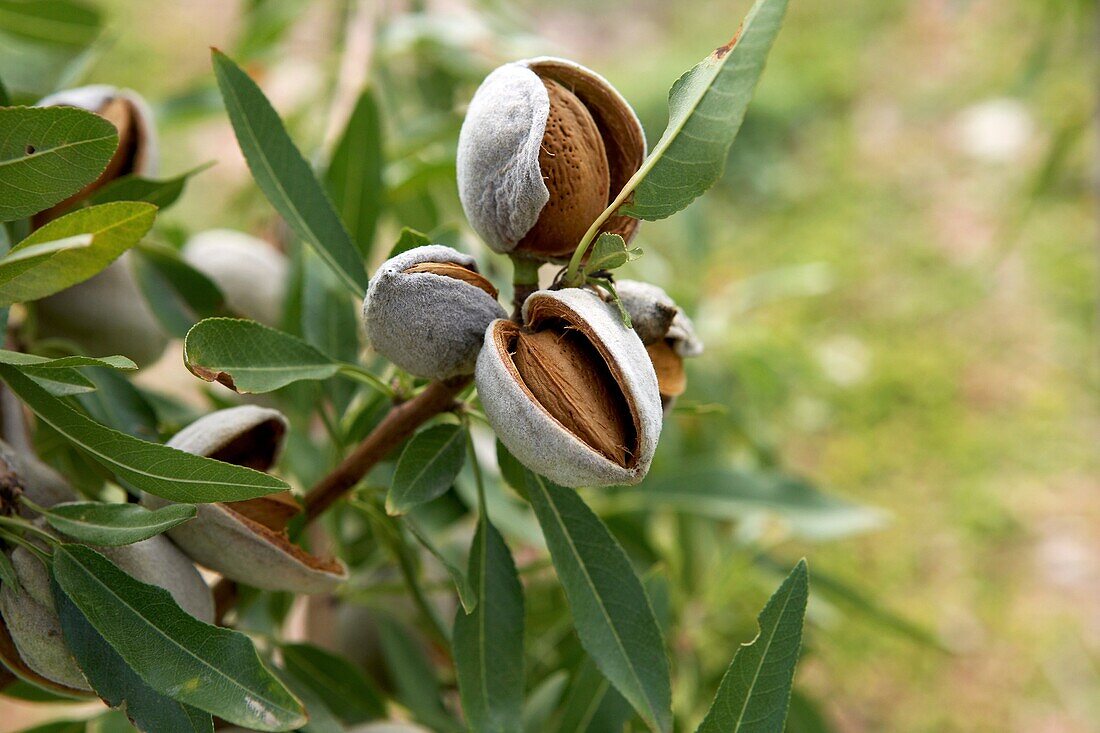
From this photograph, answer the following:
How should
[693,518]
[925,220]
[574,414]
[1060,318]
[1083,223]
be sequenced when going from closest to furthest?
1. [574,414]
2. [693,518]
3. [1060,318]
4. [1083,223]
5. [925,220]

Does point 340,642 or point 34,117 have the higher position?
point 34,117

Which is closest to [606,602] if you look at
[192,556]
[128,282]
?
[192,556]

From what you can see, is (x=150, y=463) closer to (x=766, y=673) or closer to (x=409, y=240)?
(x=409, y=240)

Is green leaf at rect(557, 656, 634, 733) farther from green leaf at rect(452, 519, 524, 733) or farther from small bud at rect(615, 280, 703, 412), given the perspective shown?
small bud at rect(615, 280, 703, 412)

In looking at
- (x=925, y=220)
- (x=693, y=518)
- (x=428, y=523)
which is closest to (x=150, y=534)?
(x=428, y=523)

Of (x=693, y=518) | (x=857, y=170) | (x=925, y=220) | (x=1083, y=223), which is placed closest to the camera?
(x=693, y=518)

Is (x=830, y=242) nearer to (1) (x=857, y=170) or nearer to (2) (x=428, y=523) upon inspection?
(1) (x=857, y=170)

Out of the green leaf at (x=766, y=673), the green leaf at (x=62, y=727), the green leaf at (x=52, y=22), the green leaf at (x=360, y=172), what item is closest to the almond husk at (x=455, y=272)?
the green leaf at (x=766, y=673)
